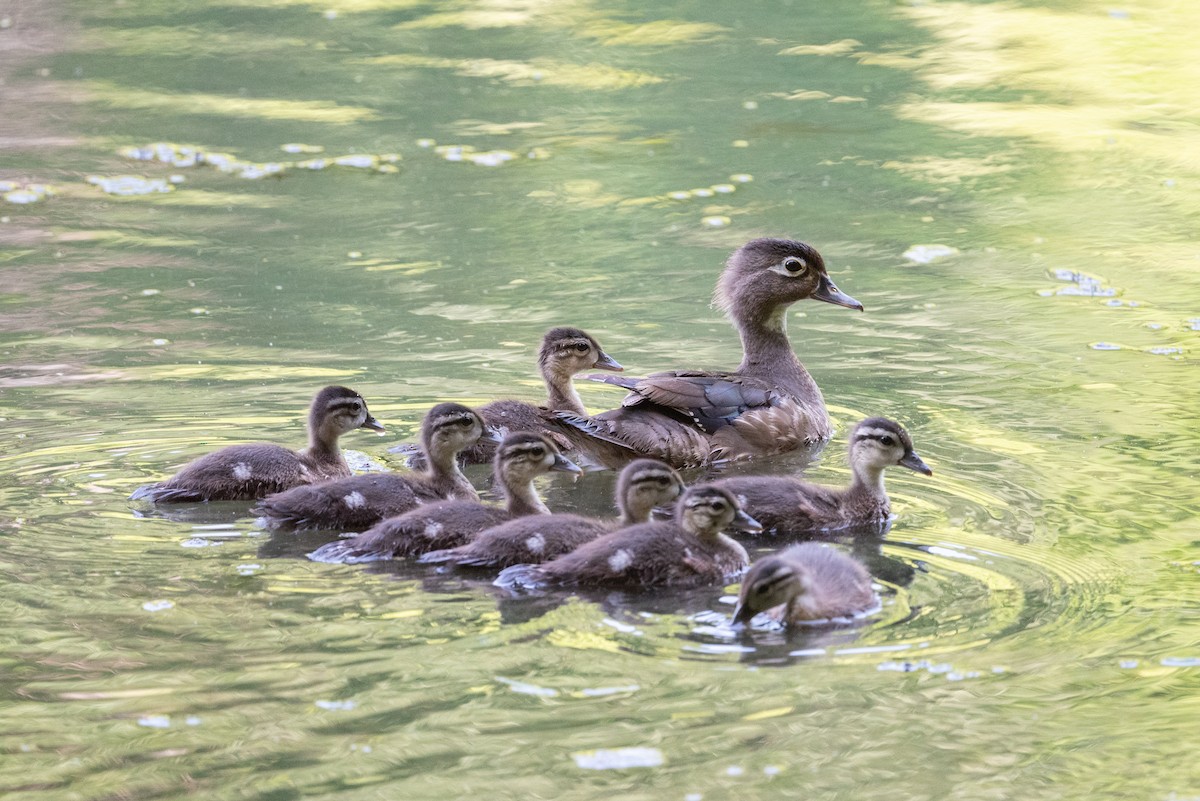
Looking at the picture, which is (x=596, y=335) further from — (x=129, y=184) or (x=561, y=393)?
(x=129, y=184)

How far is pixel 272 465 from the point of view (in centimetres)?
722

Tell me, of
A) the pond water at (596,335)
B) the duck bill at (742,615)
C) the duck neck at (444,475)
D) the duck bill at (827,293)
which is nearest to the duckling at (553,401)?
the pond water at (596,335)

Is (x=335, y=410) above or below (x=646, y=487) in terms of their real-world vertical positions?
above

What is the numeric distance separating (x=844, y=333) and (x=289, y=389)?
3.30 m

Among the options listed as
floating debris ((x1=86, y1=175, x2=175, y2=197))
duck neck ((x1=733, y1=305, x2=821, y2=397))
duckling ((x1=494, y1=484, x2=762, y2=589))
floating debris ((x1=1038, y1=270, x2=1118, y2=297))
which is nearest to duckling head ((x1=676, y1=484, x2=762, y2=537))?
duckling ((x1=494, y1=484, x2=762, y2=589))

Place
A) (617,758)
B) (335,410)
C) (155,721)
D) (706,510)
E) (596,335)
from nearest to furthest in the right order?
1. (617,758)
2. (155,721)
3. (706,510)
4. (335,410)
5. (596,335)

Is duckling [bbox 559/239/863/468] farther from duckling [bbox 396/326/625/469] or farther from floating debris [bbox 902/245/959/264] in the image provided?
floating debris [bbox 902/245/959/264]

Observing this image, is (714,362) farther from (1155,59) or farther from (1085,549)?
(1155,59)

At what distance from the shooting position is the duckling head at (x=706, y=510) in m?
6.24

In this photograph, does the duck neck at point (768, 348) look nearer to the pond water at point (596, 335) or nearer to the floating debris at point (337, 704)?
the pond water at point (596, 335)

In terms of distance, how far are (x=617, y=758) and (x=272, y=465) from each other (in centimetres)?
301

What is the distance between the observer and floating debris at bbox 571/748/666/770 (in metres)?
4.63

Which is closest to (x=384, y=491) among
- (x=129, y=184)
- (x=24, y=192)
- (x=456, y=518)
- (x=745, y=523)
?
(x=456, y=518)

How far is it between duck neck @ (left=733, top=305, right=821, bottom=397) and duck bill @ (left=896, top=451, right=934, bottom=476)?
1.62 meters
